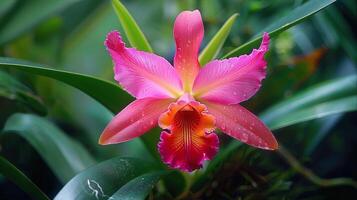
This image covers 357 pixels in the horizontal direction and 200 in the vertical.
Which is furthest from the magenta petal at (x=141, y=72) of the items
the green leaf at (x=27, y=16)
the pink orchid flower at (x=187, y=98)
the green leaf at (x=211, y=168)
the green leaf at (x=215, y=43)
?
the green leaf at (x=27, y=16)

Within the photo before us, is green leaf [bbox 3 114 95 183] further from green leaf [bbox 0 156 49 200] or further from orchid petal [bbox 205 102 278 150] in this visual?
orchid petal [bbox 205 102 278 150]

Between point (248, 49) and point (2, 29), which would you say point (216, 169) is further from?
point (2, 29)

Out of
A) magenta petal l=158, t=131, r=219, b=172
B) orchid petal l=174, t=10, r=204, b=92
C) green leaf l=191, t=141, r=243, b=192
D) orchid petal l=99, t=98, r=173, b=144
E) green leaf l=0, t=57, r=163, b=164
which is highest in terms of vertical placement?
orchid petal l=174, t=10, r=204, b=92

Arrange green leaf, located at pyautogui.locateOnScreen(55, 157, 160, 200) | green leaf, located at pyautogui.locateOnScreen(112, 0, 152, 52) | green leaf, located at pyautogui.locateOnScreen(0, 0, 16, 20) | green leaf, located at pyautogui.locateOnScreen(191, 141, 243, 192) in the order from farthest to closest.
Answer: green leaf, located at pyautogui.locateOnScreen(0, 0, 16, 20)
green leaf, located at pyautogui.locateOnScreen(191, 141, 243, 192)
green leaf, located at pyautogui.locateOnScreen(112, 0, 152, 52)
green leaf, located at pyautogui.locateOnScreen(55, 157, 160, 200)

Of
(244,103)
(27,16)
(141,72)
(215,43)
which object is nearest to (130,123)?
(141,72)

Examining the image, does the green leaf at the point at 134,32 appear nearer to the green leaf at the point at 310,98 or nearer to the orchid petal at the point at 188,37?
the orchid petal at the point at 188,37

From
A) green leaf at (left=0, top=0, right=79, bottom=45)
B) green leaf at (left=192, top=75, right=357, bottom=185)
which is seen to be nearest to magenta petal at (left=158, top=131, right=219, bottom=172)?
green leaf at (left=192, top=75, right=357, bottom=185)

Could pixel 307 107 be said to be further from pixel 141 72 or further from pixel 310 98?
pixel 141 72
